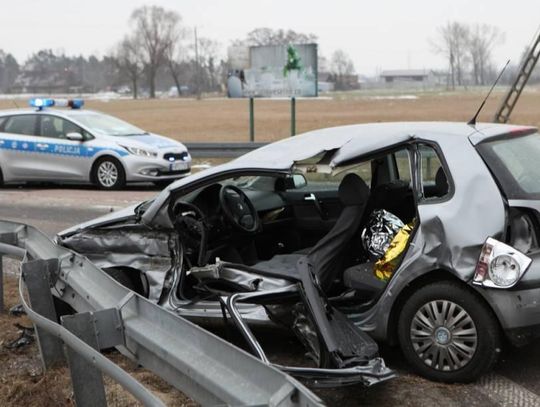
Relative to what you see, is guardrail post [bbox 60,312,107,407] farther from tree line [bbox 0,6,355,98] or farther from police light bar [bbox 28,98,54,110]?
tree line [bbox 0,6,355,98]

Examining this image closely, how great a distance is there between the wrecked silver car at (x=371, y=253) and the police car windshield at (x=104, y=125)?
8.87 m

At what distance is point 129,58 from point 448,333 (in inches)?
4724

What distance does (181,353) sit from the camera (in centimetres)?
248

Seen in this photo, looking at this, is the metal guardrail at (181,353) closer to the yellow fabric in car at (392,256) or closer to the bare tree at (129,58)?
the yellow fabric in car at (392,256)

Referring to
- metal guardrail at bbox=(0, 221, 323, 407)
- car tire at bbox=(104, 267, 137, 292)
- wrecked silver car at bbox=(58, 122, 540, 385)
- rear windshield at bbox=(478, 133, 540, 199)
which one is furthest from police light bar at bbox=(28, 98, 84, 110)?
rear windshield at bbox=(478, 133, 540, 199)

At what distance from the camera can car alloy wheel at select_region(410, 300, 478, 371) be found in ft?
12.3

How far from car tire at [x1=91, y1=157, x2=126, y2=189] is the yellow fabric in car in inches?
373

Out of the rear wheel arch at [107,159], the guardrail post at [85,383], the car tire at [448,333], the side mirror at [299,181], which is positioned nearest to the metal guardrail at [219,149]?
the rear wheel arch at [107,159]

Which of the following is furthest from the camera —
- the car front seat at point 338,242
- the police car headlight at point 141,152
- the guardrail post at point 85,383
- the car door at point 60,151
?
the car door at point 60,151

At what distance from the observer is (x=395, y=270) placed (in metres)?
3.93

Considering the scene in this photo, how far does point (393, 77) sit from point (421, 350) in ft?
629

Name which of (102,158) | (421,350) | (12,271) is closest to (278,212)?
(421,350)

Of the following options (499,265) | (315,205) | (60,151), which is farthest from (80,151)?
(499,265)

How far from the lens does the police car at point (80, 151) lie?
1301cm
